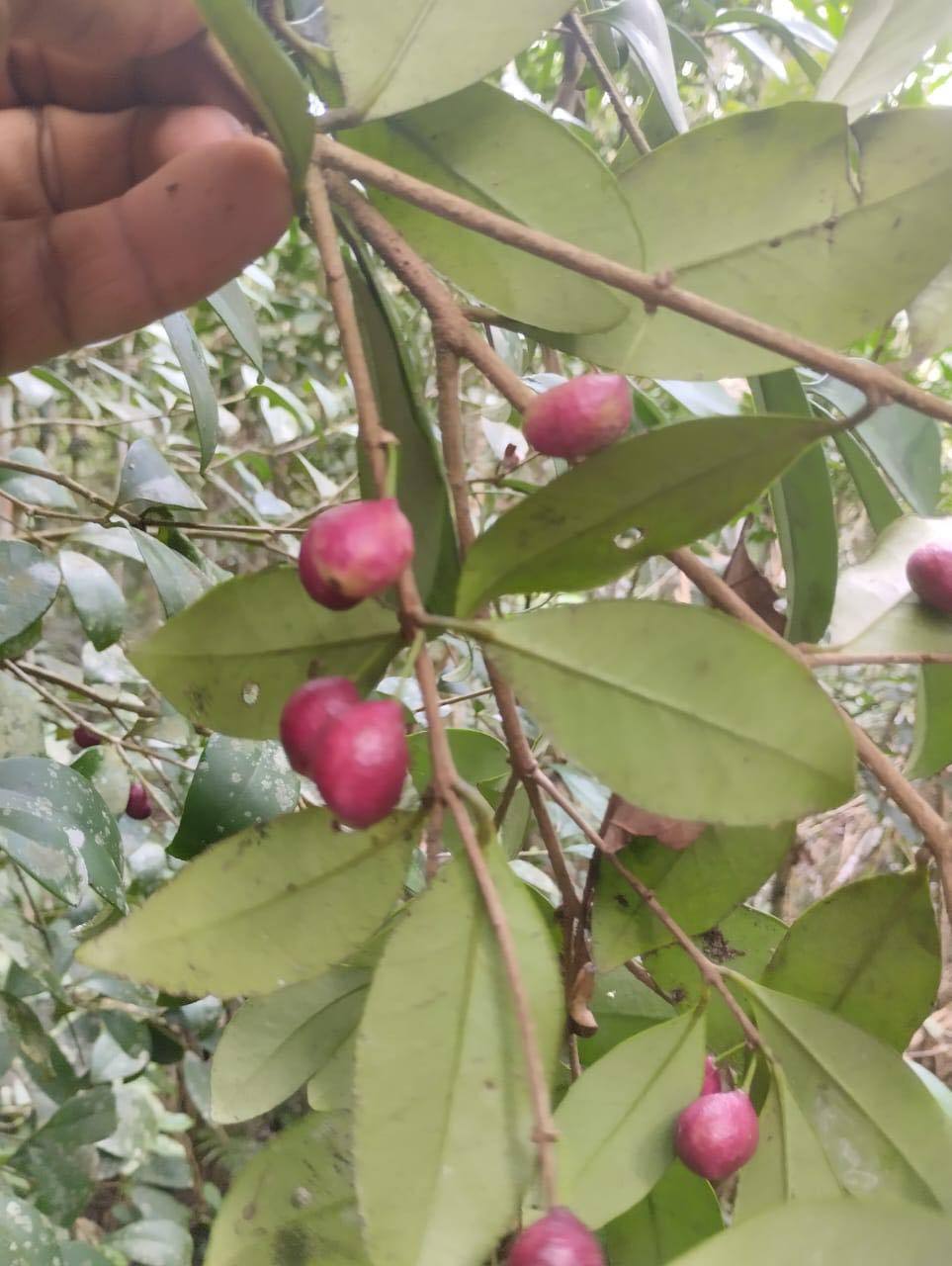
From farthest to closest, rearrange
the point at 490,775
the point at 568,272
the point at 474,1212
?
the point at 490,775
the point at 568,272
the point at 474,1212

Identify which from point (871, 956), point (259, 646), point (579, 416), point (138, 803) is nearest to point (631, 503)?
point (579, 416)

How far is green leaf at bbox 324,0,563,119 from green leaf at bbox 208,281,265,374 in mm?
319

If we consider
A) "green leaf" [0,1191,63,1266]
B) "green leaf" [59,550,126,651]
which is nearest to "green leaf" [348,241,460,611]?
"green leaf" [59,550,126,651]

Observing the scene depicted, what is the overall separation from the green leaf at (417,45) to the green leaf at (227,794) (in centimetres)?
38

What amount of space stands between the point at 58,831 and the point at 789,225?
2.03 feet

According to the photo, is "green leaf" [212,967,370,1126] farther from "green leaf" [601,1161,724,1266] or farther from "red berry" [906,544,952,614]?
"red berry" [906,544,952,614]

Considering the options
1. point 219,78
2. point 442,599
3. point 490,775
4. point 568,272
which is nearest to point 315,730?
point 442,599

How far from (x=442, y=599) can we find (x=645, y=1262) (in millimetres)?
385

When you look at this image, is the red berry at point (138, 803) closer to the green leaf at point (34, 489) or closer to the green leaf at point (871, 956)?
the green leaf at point (34, 489)

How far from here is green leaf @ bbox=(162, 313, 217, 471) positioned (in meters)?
0.77

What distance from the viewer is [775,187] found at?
0.45m

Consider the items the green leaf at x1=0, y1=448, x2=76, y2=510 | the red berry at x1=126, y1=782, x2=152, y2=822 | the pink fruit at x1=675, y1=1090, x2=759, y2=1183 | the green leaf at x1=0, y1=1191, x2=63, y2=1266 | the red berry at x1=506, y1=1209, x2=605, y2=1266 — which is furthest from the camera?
the red berry at x1=126, y1=782, x2=152, y2=822

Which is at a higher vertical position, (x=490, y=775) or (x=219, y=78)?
(x=219, y=78)

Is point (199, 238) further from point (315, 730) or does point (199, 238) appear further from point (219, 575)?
point (219, 575)
